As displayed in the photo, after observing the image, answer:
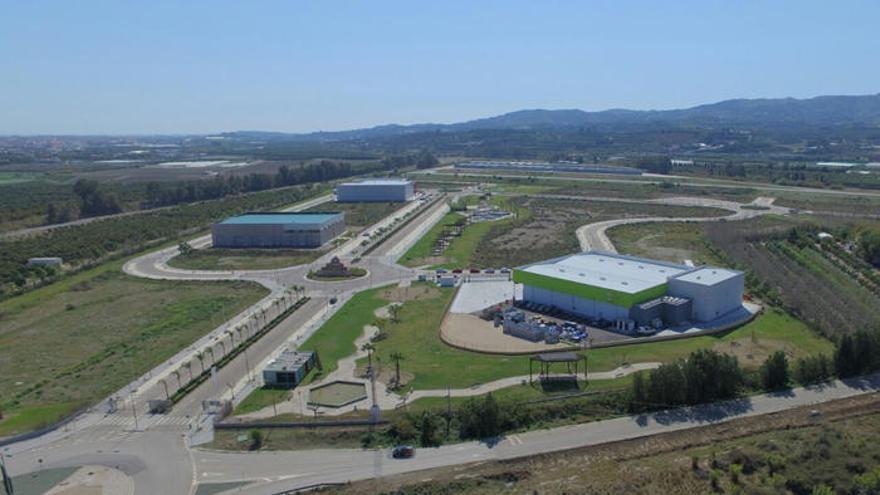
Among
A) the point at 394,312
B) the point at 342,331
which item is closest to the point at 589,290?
the point at 394,312

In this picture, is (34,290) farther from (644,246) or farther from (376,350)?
(644,246)

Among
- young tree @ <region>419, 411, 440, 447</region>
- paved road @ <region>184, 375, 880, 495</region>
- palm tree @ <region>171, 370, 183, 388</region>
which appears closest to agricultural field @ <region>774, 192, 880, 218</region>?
paved road @ <region>184, 375, 880, 495</region>

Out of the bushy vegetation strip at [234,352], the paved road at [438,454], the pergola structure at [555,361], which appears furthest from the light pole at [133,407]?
the pergola structure at [555,361]

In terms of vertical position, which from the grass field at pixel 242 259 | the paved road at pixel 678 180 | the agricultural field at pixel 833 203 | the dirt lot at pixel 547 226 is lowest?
the grass field at pixel 242 259

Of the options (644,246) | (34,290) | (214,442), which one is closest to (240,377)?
(214,442)

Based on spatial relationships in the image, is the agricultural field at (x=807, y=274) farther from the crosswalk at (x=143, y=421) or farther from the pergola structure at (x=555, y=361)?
the crosswalk at (x=143, y=421)

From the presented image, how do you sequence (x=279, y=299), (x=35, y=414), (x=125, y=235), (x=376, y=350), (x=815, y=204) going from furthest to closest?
(x=815, y=204), (x=125, y=235), (x=279, y=299), (x=376, y=350), (x=35, y=414)
